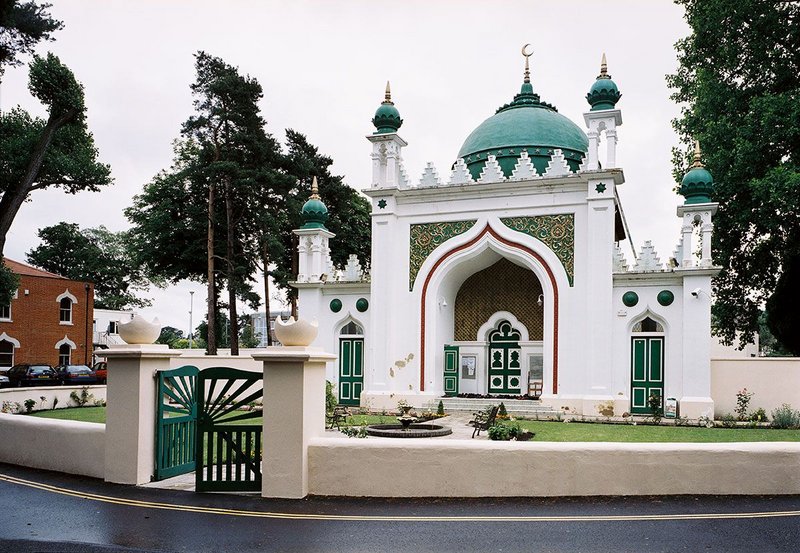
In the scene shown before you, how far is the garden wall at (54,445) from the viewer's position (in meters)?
9.04

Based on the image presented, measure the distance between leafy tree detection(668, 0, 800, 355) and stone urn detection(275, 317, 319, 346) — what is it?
47.3ft

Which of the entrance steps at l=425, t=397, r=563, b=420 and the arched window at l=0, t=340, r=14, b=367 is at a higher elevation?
the arched window at l=0, t=340, r=14, b=367

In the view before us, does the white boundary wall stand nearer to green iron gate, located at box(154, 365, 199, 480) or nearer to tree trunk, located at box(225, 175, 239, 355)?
tree trunk, located at box(225, 175, 239, 355)

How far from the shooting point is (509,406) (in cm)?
1830

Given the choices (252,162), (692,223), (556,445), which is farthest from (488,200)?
(252,162)

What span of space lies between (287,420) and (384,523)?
175 cm

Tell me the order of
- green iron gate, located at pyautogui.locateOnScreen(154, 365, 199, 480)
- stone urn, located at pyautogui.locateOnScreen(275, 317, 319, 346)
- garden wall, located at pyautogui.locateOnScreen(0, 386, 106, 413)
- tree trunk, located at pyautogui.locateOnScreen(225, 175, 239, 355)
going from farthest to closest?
tree trunk, located at pyautogui.locateOnScreen(225, 175, 239, 355)
garden wall, located at pyautogui.locateOnScreen(0, 386, 106, 413)
green iron gate, located at pyautogui.locateOnScreen(154, 365, 199, 480)
stone urn, located at pyautogui.locateOnScreen(275, 317, 319, 346)

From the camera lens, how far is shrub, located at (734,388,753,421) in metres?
17.1

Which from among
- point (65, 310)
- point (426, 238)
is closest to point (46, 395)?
point (426, 238)

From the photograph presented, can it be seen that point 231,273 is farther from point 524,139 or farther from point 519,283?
point 524,139

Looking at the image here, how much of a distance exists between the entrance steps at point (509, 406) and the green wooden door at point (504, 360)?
1410 millimetres

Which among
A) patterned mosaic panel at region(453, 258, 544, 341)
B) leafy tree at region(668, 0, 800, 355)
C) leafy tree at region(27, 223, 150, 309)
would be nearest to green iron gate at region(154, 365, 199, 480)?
patterned mosaic panel at region(453, 258, 544, 341)

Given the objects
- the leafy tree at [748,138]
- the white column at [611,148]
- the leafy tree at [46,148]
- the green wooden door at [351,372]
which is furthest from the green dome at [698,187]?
the leafy tree at [46,148]

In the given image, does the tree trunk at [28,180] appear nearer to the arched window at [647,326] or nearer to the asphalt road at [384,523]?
the asphalt road at [384,523]
